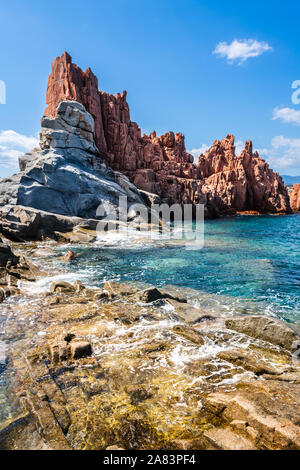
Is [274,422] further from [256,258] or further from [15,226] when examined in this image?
[15,226]

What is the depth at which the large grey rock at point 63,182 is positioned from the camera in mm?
32750

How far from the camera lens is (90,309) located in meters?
10.6

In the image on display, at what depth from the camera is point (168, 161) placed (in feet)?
269

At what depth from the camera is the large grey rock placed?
107ft

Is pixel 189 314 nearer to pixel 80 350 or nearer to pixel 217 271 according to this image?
pixel 80 350

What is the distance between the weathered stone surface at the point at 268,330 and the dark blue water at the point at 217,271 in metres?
2.49

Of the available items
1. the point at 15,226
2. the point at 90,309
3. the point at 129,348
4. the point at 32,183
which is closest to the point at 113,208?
the point at 32,183

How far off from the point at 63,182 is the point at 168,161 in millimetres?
50902

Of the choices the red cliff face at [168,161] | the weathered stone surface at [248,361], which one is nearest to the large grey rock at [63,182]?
the red cliff face at [168,161]

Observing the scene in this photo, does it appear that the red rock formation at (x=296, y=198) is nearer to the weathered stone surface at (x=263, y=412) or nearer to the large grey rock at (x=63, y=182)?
the large grey rock at (x=63, y=182)

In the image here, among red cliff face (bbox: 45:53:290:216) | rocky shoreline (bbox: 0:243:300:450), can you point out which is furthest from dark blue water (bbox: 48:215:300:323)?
red cliff face (bbox: 45:53:290:216)

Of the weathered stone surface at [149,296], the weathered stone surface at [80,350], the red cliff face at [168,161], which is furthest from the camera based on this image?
the red cliff face at [168,161]

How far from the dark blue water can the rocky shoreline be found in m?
3.12
